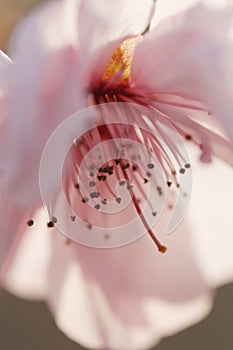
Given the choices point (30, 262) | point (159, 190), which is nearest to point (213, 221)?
point (159, 190)

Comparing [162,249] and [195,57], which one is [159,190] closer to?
[162,249]

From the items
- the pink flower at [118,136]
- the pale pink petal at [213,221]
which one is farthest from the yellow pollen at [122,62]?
the pale pink petal at [213,221]

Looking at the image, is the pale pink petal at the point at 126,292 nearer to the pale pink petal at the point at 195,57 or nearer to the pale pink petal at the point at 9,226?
the pale pink petal at the point at 9,226

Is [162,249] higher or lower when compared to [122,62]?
lower

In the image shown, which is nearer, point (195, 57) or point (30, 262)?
point (195, 57)

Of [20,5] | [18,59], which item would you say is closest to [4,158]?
[18,59]

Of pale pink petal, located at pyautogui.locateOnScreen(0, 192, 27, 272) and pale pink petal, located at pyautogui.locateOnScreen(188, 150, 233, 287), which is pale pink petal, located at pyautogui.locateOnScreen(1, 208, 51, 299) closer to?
pale pink petal, located at pyautogui.locateOnScreen(0, 192, 27, 272)
